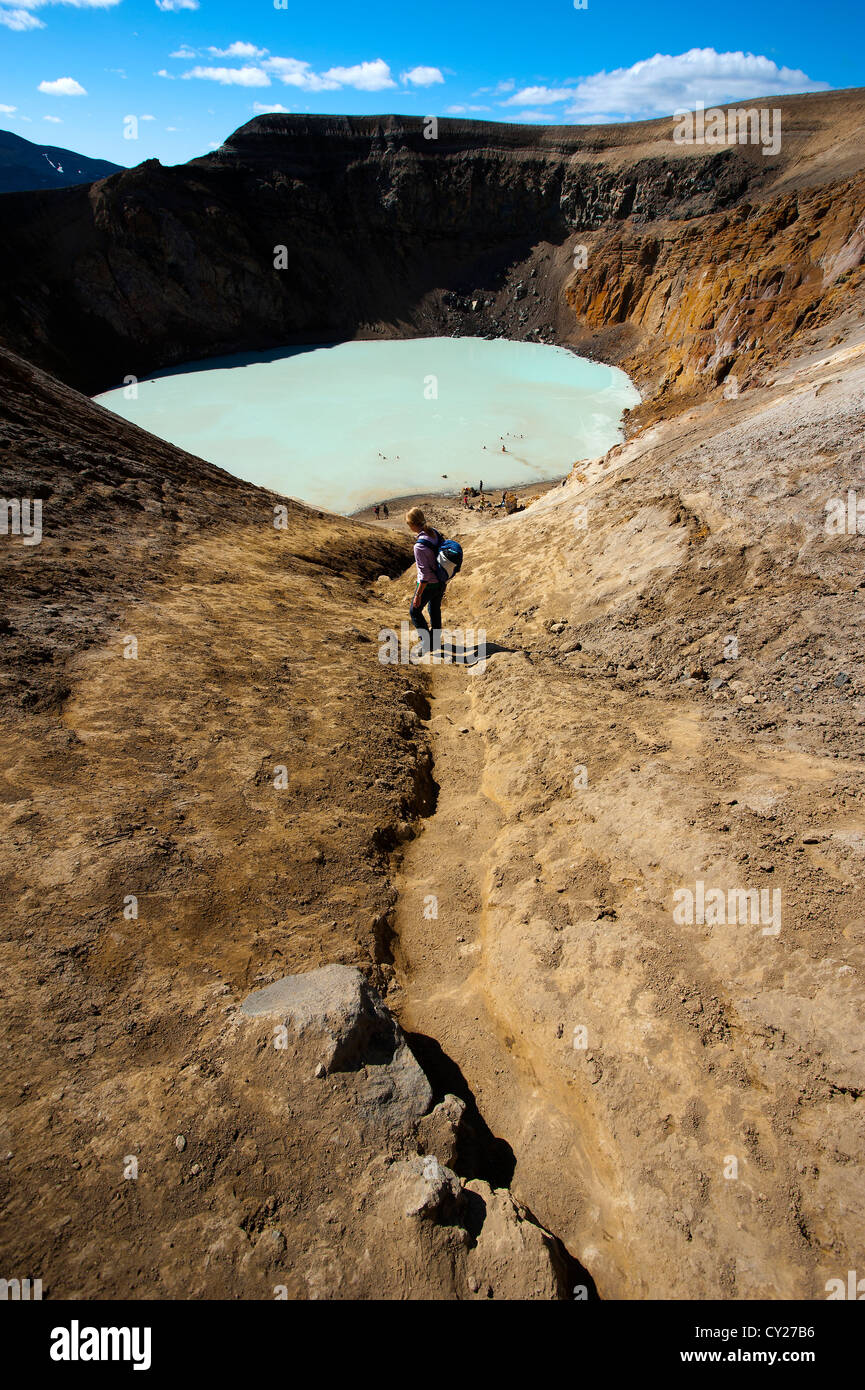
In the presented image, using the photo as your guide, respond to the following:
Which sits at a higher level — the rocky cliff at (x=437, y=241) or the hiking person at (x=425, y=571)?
the rocky cliff at (x=437, y=241)

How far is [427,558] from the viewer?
285 inches

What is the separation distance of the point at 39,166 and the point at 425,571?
540 ft

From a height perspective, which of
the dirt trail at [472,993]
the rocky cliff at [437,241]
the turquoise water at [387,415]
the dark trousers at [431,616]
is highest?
the rocky cliff at [437,241]

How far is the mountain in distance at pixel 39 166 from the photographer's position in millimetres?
104188

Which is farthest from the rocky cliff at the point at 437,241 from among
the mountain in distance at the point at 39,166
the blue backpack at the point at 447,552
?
the mountain in distance at the point at 39,166

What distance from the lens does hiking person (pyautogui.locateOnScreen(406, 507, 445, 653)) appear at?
702cm

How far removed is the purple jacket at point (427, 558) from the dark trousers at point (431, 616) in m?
0.13

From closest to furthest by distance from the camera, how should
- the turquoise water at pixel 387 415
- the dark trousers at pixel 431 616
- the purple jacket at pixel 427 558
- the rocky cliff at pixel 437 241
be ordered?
the purple jacket at pixel 427 558
the dark trousers at pixel 431 616
the turquoise water at pixel 387 415
the rocky cliff at pixel 437 241

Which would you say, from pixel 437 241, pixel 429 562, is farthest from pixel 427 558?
pixel 437 241

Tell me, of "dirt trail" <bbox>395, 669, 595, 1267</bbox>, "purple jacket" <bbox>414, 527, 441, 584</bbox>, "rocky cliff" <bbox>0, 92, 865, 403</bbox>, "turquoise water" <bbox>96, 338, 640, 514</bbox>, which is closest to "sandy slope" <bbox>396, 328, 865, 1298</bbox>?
"dirt trail" <bbox>395, 669, 595, 1267</bbox>

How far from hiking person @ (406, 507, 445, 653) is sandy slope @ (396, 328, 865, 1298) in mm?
755

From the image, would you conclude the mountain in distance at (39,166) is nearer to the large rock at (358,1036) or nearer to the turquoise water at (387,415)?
the turquoise water at (387,415)

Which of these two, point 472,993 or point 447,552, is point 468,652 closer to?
point 447,552

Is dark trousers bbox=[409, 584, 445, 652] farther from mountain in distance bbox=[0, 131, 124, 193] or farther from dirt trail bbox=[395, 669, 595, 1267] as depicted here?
mountain in distance bbox=[0, 131, 124, 193]
